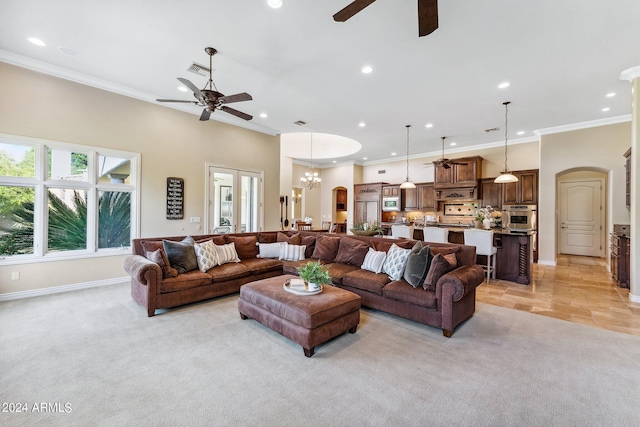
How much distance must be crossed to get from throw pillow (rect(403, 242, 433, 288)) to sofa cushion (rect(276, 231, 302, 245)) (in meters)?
2.41

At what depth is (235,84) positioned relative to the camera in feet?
14.5

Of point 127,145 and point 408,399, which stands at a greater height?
point 127,145

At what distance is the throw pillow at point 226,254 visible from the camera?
436cm

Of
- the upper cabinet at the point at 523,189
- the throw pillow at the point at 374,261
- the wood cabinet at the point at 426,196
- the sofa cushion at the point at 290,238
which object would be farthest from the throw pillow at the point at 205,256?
the upper cabinet at the point at 523,189

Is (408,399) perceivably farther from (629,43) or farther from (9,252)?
(9,252)

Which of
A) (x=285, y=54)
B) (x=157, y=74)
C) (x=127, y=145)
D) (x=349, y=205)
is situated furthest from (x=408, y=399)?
(x=349, y=205)

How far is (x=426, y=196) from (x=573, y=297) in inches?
205

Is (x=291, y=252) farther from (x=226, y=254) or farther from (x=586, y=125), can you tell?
(x=586, y=125)

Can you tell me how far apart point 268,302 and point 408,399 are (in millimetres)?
1561

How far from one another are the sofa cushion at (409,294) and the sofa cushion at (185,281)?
8.19ft

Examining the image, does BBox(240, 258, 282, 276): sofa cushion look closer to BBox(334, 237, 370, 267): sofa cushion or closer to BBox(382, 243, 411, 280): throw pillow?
BBox(334, 237, 370, 267): sofa cushion

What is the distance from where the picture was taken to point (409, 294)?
10.3 feet

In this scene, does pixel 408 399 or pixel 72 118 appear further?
pixel 72 118

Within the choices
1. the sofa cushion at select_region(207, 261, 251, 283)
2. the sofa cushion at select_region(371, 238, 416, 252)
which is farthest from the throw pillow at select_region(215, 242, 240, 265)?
the sofa cushion at select_region(371, 238, 416, 252)
